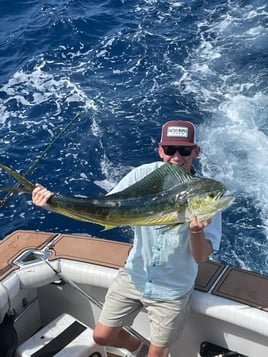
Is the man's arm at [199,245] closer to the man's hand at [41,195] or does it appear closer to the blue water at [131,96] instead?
the man's hand at [41,195]

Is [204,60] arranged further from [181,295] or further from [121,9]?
[181,295]

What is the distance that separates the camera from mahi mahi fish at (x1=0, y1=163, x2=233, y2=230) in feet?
8.42

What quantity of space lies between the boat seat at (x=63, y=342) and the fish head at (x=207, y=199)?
5.04 feet

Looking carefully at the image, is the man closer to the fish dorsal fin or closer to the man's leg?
the man's leg

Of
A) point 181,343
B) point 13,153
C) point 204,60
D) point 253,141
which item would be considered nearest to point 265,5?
point 204,60

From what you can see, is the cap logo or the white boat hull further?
the white boat hull

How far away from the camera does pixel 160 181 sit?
2.67 metres

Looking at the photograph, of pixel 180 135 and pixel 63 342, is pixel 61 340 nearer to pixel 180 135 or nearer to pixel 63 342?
pixel 63 342

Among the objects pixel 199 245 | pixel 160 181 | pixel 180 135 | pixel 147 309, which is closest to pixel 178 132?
pixel 180 135

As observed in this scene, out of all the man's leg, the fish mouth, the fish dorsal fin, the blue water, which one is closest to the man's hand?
the fish dorsal fin

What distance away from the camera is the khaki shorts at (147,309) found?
10.6ft

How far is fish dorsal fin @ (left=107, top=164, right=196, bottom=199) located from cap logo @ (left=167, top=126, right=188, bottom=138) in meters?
0.39

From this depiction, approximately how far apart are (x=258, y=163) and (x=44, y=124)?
3.39 m

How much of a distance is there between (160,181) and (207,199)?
270 millimetres
